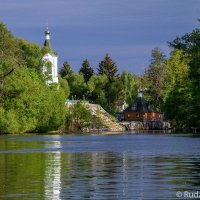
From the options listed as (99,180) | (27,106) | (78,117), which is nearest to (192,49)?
(27,106)

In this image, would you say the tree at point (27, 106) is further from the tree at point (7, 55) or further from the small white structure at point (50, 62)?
the small white structure at point (50, 62)

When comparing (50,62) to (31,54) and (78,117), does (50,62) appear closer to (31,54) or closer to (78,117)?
(31,54)

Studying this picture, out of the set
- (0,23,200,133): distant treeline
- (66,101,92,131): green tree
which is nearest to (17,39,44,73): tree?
(0,23,200,133): distant treeline

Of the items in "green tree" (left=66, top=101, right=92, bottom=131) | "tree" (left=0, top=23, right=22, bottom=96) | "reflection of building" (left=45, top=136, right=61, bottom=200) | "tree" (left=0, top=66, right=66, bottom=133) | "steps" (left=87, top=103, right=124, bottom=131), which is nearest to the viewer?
"reflection of building" (left=45, top=136, right=61, bottom=200)

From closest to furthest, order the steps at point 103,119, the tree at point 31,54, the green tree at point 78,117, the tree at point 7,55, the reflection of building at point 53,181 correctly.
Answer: the reflection of building at point 53,181
the tree at point 7,55
the tree at point 31,54
the green tree at point 78,117
the steps at point 103,119

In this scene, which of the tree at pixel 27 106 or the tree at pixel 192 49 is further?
the tree at pixel 27 106

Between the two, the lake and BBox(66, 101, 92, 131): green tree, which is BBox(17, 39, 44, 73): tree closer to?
BBox(66, 101, 92, 131): green tree

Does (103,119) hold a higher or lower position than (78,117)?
higher

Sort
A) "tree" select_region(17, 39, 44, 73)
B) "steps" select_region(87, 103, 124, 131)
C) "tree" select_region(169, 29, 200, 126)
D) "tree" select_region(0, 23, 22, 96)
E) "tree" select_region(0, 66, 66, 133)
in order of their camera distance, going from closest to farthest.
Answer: "tree" select_region(169, 29, 200, 126) → "tree" select_region(0, 66, 66, 133) → "tree" select_region(0, 23, 22, 96) → "tree" select_region(17, 39, 44, 73) → "steps" select_region(87, 103, 124, 131)

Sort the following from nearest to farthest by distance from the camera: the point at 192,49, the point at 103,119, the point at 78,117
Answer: the point at 192,49
the point at 78,117
the point at 103,119

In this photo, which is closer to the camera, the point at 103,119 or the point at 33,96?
the point at 33,96

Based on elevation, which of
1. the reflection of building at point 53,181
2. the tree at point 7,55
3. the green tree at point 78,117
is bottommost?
the reflection of building at point 53,181

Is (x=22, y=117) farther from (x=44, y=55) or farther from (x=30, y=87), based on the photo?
(x=44, y=55)

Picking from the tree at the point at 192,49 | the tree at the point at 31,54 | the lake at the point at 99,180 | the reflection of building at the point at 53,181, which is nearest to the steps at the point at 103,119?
the tree at the point at 31,54
